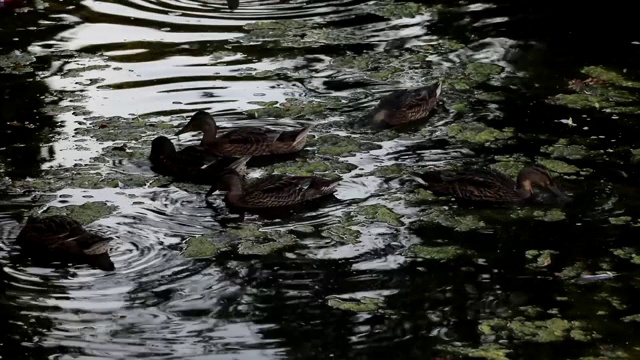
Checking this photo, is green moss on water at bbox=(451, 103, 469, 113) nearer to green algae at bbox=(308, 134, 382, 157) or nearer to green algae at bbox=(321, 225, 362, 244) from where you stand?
green algae at bbox=(308, 134, 382, 157)

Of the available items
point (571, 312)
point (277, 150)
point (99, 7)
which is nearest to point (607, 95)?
point (277, 150)

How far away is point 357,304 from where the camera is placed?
720cm

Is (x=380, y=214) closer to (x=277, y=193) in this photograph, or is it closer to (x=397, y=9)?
(x=277, y=193)

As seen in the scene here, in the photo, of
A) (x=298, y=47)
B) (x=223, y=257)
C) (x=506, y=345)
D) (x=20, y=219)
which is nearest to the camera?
(x=506, y=345)

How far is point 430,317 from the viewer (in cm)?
708

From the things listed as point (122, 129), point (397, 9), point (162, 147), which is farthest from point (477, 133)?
point (397, 9)

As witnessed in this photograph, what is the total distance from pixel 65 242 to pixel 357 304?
6.64 feet

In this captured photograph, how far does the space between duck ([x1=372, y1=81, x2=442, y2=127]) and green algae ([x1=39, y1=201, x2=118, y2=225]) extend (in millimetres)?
2691

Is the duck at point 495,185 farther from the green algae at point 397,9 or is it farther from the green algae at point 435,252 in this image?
the green algae at point 397,9

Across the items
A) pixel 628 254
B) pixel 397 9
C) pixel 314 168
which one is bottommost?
pixel 628 254

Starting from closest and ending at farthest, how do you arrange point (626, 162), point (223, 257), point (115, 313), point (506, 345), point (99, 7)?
point (506, 345), point (115, 313), point (223, 257), point (626, 162), point (99, 7)

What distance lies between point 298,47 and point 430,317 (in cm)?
612

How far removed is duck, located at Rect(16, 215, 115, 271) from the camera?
7824 millimetres

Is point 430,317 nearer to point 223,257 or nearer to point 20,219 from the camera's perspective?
point 223,257
